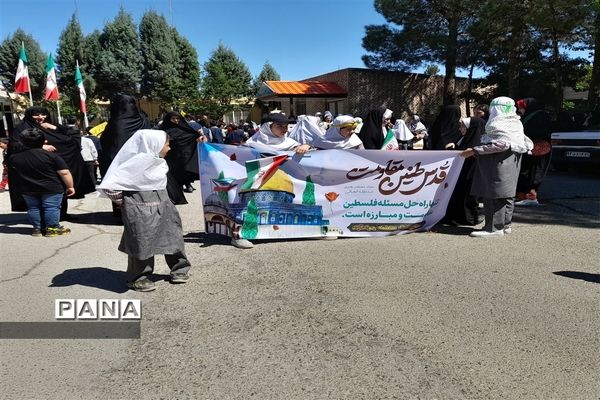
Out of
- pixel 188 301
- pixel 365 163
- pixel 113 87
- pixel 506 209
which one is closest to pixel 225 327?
pixel 188 301

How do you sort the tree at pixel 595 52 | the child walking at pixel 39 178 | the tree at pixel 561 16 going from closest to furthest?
1. the child walking at pixel 39 178
2. the tree at pixel 561 16
3. the tree at pixel 595 52

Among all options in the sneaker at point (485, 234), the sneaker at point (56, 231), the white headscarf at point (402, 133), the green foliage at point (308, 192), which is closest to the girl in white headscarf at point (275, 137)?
the green foliage at point (308, 192)

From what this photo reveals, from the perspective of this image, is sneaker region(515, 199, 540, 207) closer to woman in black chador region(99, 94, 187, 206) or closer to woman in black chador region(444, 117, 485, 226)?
woman in black chador region(444, 117, 485, 226)

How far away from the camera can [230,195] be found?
5.61 metres

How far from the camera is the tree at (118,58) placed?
37656 mm

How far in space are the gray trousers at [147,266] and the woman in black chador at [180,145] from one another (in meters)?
4.34

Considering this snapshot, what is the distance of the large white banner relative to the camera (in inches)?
222

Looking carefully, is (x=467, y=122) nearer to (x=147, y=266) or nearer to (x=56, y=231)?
(x=147, y=266)

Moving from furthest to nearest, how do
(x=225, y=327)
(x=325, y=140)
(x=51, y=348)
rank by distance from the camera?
(x=325, y=140) < (x=225, y=327) < (x=51, y=348)

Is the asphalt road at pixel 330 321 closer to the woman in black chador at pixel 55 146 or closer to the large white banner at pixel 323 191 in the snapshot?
the large white banner at pixel 323 191

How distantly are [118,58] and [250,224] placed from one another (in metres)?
37.9

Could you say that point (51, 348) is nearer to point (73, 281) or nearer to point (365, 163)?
point (73, 281)

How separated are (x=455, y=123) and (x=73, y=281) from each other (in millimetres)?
5693

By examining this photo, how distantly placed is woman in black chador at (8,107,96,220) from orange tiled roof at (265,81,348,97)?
65.2 ft
